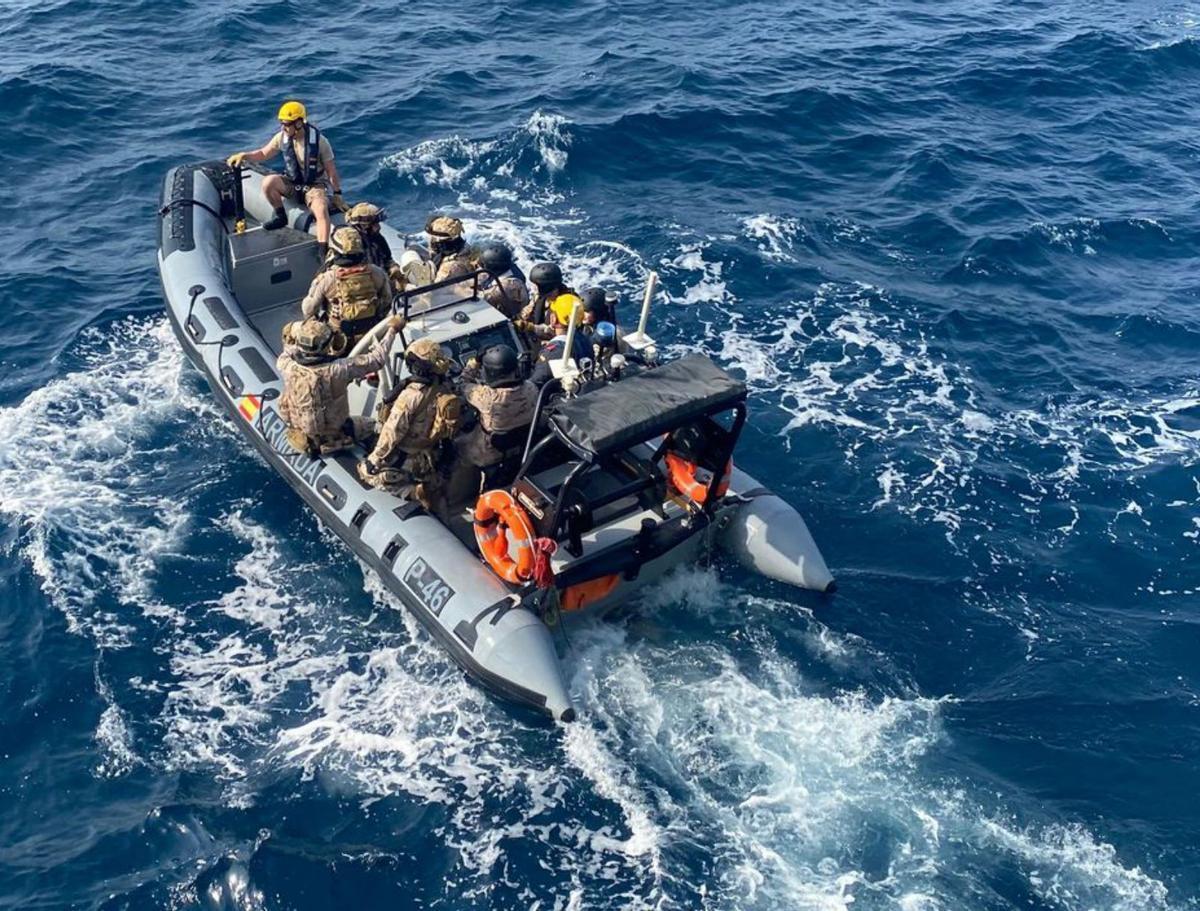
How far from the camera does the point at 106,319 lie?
1667 centimetres

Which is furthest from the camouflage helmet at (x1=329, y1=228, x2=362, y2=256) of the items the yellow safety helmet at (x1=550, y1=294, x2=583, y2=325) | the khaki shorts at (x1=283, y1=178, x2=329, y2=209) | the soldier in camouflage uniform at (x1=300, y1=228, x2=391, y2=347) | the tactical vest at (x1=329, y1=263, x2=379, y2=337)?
the khaki shorts at (x1=283, y1=178, x2=329, y2=209)

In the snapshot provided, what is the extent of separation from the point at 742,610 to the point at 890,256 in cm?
895

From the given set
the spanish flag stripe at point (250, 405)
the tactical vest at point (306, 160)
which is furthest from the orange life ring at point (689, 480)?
the tactical vest at point (306, 160)

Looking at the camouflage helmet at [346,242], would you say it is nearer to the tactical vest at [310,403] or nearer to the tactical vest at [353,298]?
the tactical vest at [353,298]

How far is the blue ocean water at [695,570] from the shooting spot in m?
9.63

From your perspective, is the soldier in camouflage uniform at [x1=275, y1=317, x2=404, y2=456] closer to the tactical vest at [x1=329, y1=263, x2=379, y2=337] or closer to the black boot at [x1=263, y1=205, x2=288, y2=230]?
the tactical vest at [x1=329, y1=263, x2=379, y2=337]

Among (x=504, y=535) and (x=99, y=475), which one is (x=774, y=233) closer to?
(x=504, y=535)

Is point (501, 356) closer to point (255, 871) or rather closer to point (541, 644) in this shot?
point (541, 644)

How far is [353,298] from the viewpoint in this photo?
1301cm

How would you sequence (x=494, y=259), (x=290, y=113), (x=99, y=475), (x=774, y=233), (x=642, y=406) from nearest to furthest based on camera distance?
(x=642, y=406), (x=494, y=259), (x=99, y=475), (x=290, y=113), (x=774, y=233)

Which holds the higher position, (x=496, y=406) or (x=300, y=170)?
(x=300, y=170)

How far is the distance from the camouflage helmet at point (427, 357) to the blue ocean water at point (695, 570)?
9.08 ft

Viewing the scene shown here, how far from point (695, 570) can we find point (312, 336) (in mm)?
4709

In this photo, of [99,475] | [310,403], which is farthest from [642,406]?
[99,475]
